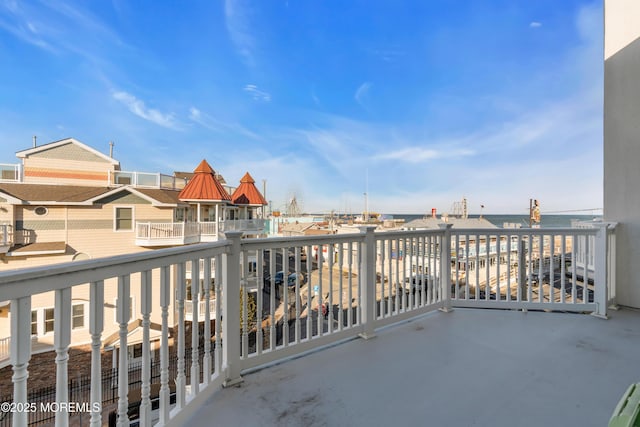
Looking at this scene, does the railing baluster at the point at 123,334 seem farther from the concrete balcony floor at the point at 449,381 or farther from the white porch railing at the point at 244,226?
the white porch railing at the point at 244,226

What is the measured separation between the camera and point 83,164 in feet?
33.8

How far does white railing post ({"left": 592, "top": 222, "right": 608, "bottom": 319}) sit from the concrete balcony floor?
0.96 ft

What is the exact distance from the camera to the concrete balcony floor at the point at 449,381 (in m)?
1.42

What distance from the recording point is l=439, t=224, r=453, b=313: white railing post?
295cm

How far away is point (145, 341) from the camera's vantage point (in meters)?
1.11

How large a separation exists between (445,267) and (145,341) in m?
2.85

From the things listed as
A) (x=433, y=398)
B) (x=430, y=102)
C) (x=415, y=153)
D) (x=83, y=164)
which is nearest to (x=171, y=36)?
(x=83, y=164)

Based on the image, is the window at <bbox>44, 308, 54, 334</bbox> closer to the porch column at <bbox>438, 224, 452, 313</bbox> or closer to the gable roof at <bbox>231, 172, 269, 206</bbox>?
the gable roof at <bbox>231, 172, 269, 206</bbox>

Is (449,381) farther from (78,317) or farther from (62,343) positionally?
(78,317)

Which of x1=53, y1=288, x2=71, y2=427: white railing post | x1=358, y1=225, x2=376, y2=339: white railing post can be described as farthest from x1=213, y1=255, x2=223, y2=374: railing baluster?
x1=358, y1=225, x2=376, y2=339: white railing post

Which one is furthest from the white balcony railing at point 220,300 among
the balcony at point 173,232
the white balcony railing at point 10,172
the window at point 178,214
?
the white balcony railing at point 10,172

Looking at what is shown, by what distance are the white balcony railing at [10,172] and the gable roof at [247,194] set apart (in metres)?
7.36

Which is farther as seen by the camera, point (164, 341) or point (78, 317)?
point (78, 317)

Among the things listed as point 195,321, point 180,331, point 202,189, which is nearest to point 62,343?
point 180,331
